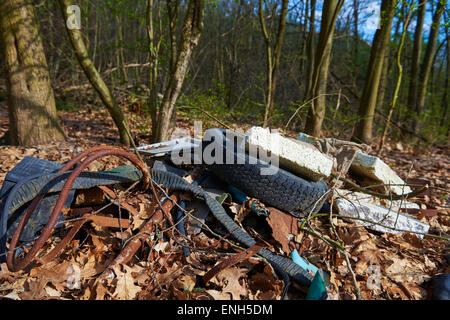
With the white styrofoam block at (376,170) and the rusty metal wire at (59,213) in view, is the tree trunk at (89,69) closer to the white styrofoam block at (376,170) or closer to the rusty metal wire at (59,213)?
the rusty metal wire at (59,213)

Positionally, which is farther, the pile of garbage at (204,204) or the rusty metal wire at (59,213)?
the pile of garbage at (204,204)

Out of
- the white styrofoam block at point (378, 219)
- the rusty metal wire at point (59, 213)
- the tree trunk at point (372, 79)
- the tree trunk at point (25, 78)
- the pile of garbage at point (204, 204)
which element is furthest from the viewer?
the tree trunk at point (372, 79)

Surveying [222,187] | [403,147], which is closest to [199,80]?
[403,147]

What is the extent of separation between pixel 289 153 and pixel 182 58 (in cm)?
284

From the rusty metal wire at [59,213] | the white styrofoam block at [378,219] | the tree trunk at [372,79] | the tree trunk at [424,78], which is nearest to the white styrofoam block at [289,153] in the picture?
the white styrofoam block at [378,219]

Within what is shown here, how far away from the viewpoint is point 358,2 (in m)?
10.6

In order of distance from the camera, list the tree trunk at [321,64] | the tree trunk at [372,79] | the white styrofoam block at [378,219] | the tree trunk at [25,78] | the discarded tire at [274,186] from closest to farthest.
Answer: the discarded tire at [274,186]
the white styrofoam block at [378,219]
the tree trunk at [25,78]
the tree trunk at [321,64]
the tree trunk at [372,79]

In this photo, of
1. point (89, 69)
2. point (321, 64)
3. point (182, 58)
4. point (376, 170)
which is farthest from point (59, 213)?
point (321, 64)

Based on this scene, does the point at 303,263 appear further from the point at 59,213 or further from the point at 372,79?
the point at 372,79

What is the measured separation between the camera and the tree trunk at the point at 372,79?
5.50 metres

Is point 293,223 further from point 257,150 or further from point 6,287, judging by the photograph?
point 6,287

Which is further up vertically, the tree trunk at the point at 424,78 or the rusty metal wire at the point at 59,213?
the tree trunk at the point at 424,78

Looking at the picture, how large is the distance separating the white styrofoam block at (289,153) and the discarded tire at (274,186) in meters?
0.11
